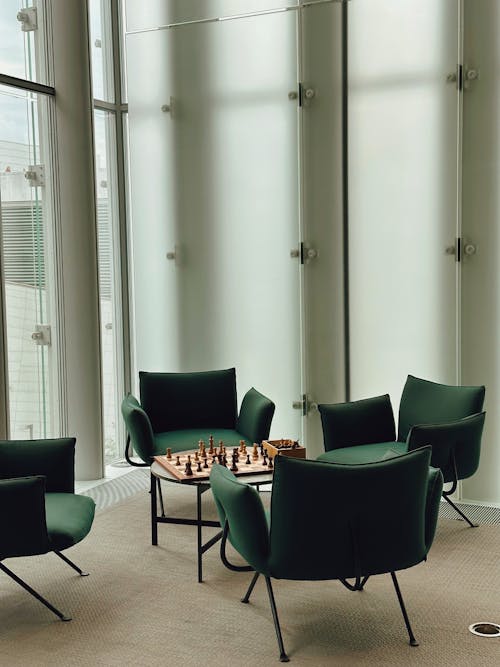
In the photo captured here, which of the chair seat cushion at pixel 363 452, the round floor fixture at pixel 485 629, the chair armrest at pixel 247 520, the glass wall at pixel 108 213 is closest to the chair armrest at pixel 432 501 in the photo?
the round floor fixture at pixel 485 629

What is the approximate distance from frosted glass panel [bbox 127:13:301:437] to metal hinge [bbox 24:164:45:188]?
807 millimetres

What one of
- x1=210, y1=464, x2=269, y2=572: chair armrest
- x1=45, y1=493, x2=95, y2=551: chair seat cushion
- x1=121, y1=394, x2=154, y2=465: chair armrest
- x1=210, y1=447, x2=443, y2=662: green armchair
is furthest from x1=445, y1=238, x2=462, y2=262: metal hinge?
x1=45, y1=493, x2=95, y2=551: chair seat cushion

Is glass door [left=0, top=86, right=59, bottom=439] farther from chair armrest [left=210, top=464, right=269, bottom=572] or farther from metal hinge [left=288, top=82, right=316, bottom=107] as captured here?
chair armrest [left=210, top=464, right=269, bottom=572]

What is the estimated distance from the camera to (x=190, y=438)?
253 inches

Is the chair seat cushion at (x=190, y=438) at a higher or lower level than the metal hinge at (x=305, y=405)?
lower

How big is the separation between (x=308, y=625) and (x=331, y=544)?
714 millimetres

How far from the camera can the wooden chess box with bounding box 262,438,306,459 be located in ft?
16.9

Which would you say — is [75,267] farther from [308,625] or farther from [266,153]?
[308,625]

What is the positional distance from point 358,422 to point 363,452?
329 millimetres

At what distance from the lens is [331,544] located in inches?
154

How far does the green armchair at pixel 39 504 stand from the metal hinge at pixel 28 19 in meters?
3.49

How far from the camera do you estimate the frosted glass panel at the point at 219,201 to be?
22.9ft

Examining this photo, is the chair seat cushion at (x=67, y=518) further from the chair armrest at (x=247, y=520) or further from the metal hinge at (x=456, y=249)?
the metal hinge at (x=456, y=249)

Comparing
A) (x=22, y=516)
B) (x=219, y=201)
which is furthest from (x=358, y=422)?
(x=22, y=516)
